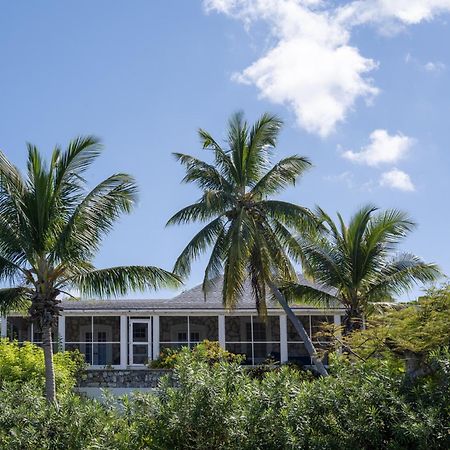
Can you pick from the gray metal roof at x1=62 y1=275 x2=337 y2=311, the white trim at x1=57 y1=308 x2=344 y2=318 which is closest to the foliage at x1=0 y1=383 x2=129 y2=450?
the gray metal roof at x1=62 y1=275 x2=337 y2=311

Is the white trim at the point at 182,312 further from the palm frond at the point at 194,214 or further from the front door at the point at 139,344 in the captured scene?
the palm frond at the point at 194,214

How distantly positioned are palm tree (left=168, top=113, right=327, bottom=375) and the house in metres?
5.24

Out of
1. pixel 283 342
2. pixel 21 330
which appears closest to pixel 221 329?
pixel 283 342

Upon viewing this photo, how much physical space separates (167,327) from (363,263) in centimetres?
1140

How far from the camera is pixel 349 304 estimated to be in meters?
23.1

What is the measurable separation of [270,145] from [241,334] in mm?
10934

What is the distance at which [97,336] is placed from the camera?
32125mm

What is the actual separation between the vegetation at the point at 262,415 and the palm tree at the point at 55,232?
827 cm

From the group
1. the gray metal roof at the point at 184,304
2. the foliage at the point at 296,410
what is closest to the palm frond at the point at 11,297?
the gray metal roof at the point at 184,304

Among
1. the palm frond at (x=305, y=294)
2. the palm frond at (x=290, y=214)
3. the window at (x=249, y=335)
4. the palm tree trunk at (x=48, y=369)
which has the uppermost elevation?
the palm frond at (x=290, y=214)

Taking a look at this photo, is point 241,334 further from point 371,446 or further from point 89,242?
point 371,446

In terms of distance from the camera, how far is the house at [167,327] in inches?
1114

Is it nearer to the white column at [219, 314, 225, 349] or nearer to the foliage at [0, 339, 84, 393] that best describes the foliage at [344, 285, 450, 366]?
the foliage at [0, 339, 84, 393]

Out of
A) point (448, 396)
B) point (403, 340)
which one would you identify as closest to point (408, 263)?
point (403, 340)
